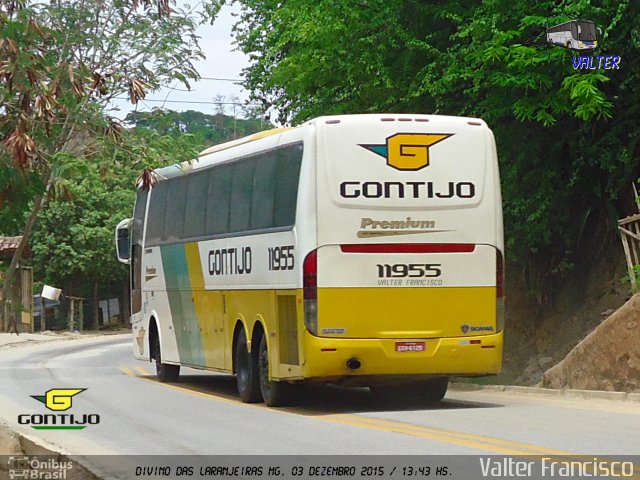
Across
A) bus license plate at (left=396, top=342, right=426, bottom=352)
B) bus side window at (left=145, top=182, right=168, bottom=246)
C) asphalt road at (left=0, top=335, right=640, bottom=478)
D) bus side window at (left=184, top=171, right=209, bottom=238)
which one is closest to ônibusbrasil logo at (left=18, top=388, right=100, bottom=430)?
asphalt road at (left=0, top=335, right=640, bottom=478)

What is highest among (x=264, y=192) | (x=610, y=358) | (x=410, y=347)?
(x=264, y=192)

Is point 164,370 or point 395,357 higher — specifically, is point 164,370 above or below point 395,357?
below

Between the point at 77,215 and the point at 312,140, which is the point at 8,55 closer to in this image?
the point at 312,140

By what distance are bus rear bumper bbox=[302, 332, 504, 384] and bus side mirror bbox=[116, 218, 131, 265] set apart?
11.4 m

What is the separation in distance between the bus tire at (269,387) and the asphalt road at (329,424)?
172 mm

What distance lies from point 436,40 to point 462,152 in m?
9.27

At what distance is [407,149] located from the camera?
17484 mm

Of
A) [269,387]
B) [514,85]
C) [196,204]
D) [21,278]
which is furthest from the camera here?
[21,278]

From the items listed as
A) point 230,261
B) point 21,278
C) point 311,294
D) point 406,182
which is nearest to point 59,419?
point 230,261

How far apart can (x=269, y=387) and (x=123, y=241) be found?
10665 mm

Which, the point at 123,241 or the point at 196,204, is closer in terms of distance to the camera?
the point at 196,204

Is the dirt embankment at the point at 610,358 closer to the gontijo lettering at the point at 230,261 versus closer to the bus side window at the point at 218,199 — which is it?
the gontijo lettering at the point at 230,261

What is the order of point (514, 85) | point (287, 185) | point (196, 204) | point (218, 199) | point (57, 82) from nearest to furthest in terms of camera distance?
1. point (57, 82)
2. point (287, 185)
3. point (218, 199)
4. point (196, 204)
5. point (514, 85)

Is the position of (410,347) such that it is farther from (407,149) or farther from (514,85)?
(514,85)
